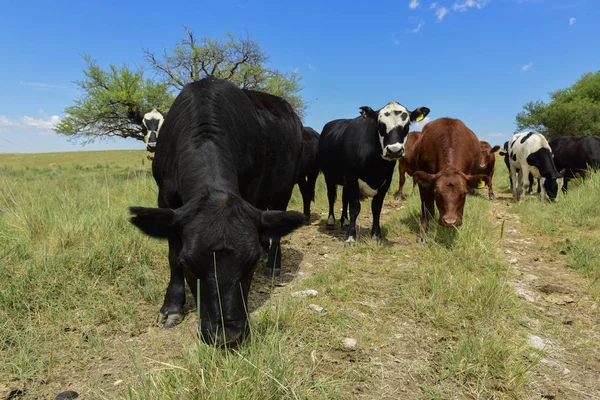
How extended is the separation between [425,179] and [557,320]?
9.09 feet

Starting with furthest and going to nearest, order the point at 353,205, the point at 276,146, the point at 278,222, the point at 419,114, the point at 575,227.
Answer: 1. the point at 575,227
2. the point at 353,205
3. the point at 419,114
4. the point at 276,146
5. the point at 278,222

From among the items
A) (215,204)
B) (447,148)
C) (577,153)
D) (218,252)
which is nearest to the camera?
(218,252)

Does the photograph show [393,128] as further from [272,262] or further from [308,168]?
[308,168]

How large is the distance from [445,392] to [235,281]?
151 centimetres

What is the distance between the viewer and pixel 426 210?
6.08 metres

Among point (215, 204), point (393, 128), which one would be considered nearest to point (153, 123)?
point (393, 128)

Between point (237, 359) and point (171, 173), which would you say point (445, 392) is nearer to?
point (237, 359)

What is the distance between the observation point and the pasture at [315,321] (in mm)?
2125

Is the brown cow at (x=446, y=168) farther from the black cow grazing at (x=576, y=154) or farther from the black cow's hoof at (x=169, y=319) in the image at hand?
the black cow grazing at (x=576, y=154)

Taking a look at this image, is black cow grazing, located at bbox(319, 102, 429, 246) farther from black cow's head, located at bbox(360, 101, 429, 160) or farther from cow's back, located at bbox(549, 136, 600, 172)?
cow's back, located at bbox(549, 136, 600, 172)

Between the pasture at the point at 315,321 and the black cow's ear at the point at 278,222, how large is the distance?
2.19 ft

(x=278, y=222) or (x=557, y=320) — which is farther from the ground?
(x=278, y=222)

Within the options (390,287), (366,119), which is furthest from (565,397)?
(366,119)

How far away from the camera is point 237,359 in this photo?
6.58ft
